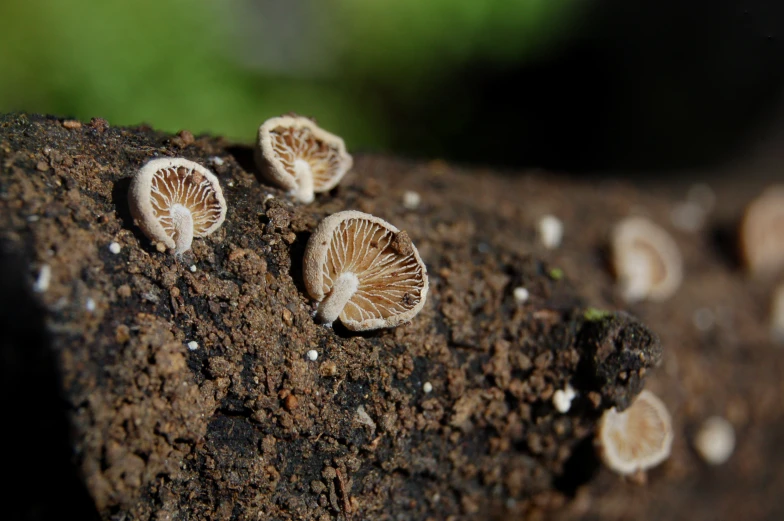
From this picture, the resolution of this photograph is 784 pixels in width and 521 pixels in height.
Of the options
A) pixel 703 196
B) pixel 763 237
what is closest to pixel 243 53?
pixel 703 196

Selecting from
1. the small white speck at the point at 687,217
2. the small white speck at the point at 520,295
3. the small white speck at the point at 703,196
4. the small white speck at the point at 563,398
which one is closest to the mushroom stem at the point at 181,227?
the small white speck at the point at 520,295

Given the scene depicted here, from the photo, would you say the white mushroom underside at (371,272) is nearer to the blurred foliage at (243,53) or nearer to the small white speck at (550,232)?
the small white speck at (550,232)

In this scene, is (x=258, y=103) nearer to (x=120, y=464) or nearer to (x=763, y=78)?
(x=120, y=464)

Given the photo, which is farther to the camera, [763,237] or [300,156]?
[763,237]

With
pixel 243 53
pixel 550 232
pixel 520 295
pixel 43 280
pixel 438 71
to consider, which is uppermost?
pixel 438 71

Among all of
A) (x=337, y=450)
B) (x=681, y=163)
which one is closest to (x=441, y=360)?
(x=337, y=450)

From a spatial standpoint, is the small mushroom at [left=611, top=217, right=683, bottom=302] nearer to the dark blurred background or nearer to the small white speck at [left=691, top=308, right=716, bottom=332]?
the small white speck at [left=691, top=308, right=716, bottom=332]

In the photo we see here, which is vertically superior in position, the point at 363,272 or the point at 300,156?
the point at 300,156

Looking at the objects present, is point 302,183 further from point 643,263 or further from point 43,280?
point 643,263
